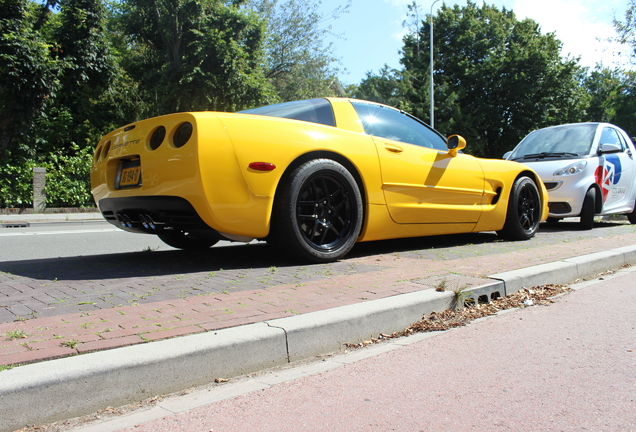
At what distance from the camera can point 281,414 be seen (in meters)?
1.94

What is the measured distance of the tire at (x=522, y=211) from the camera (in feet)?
19.9

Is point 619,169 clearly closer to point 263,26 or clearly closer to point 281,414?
point 281,414

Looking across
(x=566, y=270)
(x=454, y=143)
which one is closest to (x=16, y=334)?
(x=566, y=270)

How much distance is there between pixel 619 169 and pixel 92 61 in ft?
73.7

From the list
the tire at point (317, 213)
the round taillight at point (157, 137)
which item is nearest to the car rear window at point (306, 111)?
the tire at point (317, 213)

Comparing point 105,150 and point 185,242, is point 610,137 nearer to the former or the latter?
point 185,242

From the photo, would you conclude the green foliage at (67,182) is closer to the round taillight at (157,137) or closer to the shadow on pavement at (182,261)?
the shadow on pavement at (182,261)

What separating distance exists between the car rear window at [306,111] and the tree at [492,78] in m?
28.8

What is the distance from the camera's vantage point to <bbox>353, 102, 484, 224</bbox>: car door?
15.4ft

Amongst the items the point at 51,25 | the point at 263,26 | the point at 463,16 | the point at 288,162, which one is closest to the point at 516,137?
the point at 463,16

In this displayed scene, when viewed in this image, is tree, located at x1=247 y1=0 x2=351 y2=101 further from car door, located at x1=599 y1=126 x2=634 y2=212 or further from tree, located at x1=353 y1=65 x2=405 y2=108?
car door, located at x1=599 y1=126 x2=634 y2=212

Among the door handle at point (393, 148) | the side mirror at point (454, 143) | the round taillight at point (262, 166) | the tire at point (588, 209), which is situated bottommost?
the tire at point (588, 209)

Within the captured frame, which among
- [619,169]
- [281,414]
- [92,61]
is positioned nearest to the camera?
[281,414]

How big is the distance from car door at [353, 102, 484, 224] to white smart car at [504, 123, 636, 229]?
285 centimetres
